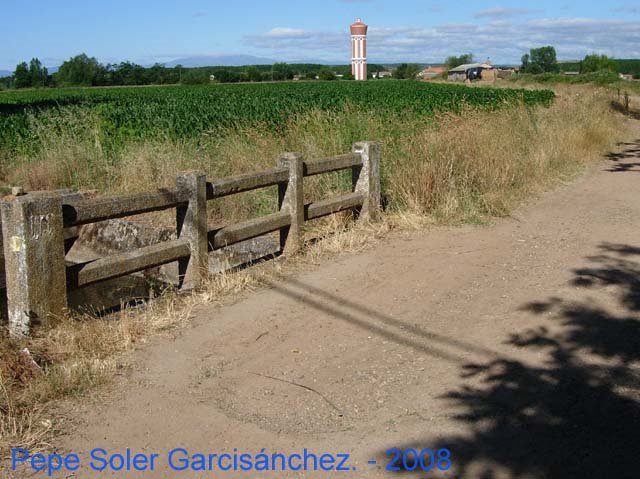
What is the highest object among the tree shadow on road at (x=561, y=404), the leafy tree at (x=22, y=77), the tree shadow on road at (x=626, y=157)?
the leafy tree at (x=22, y=77)

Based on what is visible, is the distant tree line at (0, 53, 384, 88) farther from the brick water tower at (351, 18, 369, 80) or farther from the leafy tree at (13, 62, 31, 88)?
the brick water tower at (351, 18, 369, 80)

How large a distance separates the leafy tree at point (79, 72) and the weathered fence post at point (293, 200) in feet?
245

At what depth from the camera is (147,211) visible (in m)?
6.49

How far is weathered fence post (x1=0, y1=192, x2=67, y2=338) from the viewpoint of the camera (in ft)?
17.9

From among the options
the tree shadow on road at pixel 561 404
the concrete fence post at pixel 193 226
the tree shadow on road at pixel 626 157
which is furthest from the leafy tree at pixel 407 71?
the tree shadow on road at pixel 561 404

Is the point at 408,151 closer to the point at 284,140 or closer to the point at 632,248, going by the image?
the point at 284,140

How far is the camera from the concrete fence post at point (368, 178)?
9.07 m

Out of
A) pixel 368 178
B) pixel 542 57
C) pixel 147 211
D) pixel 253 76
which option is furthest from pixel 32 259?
pixel 542 57

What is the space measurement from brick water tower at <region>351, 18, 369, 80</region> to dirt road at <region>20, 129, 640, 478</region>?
89385 millimetres

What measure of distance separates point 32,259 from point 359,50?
92.5 m

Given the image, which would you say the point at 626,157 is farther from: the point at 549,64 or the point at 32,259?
the point at 549,64

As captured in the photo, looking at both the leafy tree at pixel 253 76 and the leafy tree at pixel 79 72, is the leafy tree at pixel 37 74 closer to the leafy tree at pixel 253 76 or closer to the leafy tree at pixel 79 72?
the leafy tree at pixel 79 72

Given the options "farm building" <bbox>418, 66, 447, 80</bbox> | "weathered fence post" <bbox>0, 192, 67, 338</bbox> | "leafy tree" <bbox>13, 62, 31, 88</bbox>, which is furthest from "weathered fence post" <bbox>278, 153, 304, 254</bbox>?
"farm building" <bbox>418, 66, 447, 80</bbox>

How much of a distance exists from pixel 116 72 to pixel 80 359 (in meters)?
82.1
